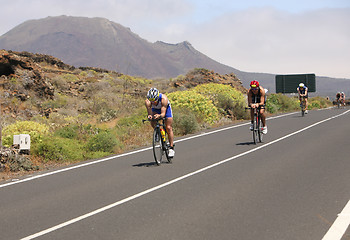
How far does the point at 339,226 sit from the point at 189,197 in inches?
107

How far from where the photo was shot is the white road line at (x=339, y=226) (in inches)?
231

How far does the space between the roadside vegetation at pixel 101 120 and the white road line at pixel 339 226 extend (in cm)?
830

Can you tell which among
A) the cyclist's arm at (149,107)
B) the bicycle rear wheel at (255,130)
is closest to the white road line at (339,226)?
the cyclist's arm at (149,107)

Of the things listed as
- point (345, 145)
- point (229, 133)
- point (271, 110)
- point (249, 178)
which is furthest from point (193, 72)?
point (249, 178)

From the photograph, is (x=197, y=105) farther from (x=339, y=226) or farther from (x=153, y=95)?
(x=339, y=226)

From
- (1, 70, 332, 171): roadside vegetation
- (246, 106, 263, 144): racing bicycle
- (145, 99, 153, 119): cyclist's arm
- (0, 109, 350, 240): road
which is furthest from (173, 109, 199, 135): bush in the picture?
(145, 99, 153, 119): cyclist's arm

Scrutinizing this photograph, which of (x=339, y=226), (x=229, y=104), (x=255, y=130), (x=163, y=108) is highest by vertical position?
(x=163, y=108)

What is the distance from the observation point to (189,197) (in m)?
8.21

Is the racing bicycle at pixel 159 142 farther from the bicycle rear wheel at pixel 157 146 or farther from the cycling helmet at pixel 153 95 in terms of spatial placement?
the cycling helmet at pixel 153 95

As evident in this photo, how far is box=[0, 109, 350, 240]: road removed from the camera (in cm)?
637

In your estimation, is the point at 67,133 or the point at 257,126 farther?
the point at 67,133

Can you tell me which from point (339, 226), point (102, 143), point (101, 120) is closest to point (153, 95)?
point (102, 143)

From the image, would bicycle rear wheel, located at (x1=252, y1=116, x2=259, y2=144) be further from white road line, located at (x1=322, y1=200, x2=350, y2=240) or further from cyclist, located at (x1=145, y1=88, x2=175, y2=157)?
white road line, located at (x1=322, y1=200, x2=350, y2=240)

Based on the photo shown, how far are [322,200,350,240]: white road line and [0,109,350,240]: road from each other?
0.06 m
